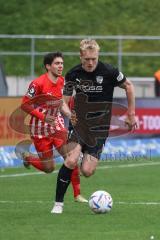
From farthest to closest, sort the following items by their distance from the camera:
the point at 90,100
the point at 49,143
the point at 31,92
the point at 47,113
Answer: the point at 47,113 < the point at 49,143 < the point at 31,92 < the point at 90,100

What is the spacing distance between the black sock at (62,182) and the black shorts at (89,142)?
1.76 feet

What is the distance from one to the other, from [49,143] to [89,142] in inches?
89.6

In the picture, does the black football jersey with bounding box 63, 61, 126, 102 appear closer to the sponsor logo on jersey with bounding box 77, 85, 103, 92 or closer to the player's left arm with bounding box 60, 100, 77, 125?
the sponsor logo on jersey with bounding box 77, 85, 103, 92

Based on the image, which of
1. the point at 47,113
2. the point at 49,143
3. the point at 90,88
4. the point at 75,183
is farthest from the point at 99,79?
the point at 47,113

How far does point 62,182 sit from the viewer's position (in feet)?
42.0

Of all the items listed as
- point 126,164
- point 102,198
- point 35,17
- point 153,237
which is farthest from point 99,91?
point 35,17

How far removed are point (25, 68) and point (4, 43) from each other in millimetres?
3682

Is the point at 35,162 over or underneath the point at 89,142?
underneath

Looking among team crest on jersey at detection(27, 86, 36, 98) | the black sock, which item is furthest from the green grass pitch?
team crest on jersey at detection(27, 86, 36, 98)

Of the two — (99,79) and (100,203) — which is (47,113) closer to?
(99,79)

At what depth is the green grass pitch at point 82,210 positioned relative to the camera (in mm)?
10984

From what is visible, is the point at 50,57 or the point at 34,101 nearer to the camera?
the point at 50,57

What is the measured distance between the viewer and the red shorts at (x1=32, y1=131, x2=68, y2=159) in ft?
50.5

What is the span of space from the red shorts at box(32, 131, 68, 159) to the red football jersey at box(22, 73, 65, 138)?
0.21ft
